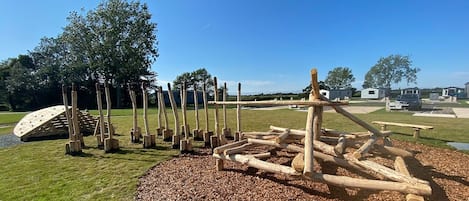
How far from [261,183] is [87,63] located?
35.7m

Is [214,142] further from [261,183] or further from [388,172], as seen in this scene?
[388,172]

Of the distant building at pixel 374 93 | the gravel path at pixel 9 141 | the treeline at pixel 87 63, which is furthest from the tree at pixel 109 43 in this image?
the distant building at pixel 374 93

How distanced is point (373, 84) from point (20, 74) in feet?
326

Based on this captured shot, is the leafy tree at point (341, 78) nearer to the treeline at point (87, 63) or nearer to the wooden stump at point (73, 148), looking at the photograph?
the treeline at point (87, 63)

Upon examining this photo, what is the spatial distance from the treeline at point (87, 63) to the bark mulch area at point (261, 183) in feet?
90.6

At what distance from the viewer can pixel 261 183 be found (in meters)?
4.05

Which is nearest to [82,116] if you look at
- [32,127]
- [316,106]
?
[32,127]

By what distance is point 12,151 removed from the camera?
685 cm

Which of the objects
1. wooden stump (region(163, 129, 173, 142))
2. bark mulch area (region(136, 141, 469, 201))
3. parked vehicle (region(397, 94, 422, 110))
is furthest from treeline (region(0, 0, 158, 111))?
parked vehicle (region(397, 94, 422, 110))

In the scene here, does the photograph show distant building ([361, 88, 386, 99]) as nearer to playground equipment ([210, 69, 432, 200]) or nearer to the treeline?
the treeline

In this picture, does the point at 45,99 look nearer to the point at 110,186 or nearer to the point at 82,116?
the point at 82,116

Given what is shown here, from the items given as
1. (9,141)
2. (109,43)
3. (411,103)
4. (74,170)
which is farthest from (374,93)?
(9,141)

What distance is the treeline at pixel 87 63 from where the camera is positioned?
29.8 m

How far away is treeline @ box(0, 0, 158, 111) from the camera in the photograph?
29.8m
